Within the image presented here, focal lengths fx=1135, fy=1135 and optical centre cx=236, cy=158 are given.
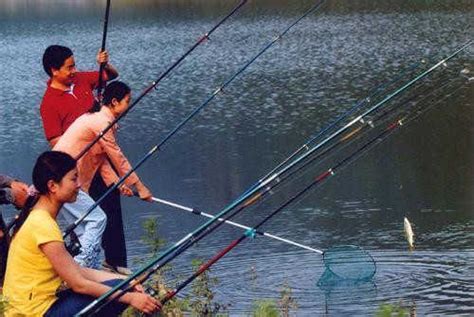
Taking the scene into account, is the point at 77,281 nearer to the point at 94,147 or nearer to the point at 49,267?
the point at 49,267

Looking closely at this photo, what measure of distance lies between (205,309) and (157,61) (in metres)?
20.4

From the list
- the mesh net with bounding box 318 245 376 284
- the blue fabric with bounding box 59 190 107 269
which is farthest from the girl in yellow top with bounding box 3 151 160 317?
the mesh net with bounding box 318 245 376 284

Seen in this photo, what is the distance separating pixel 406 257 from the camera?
8.44 m

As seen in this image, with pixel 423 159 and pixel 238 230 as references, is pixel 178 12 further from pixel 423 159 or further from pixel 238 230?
pixel 238 230

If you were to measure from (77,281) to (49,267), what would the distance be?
136 millimetres

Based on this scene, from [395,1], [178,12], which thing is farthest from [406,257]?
[178,12]

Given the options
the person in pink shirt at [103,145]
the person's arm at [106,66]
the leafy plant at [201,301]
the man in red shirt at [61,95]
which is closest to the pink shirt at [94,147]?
the person in pink shirt at [103,145]

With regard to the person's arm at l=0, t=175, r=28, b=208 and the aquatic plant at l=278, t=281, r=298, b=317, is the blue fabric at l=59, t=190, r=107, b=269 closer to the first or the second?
the person's arm at l=0, t=175, r=28, b=208

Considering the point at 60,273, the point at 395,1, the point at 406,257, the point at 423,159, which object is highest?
the point at 395,1

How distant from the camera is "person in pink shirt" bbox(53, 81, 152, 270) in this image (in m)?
7.07

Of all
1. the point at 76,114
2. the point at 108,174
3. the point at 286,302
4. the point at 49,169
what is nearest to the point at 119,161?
the point at 108,174

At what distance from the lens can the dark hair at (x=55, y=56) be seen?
283 inches

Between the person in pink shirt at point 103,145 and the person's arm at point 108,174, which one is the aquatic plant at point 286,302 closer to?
the person in pink shirt at point 103,145

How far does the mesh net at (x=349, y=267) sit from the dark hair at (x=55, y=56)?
2.31m
